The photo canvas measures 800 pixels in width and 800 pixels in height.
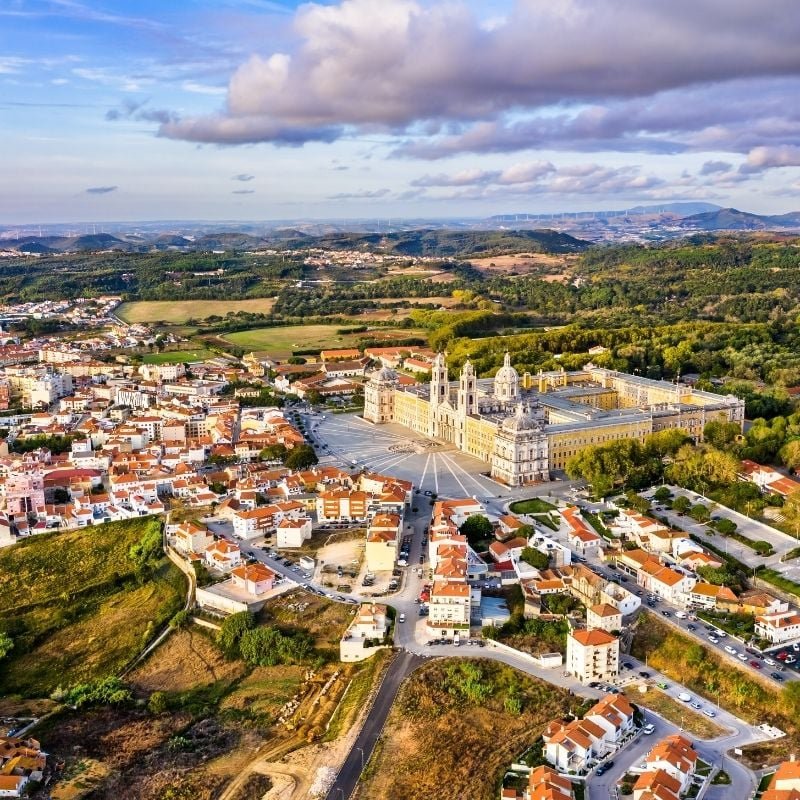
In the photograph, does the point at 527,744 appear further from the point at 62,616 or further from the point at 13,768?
the point at 62,616

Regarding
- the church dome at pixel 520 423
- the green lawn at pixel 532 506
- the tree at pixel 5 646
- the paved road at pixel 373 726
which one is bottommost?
the tree at pixel 5 646

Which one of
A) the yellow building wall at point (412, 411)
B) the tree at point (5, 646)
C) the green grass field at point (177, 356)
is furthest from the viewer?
the green grass field at point (177, 356)

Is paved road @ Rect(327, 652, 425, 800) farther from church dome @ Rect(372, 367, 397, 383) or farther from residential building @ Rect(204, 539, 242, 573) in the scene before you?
church dome @ Rect(372, 367, 397, 383)

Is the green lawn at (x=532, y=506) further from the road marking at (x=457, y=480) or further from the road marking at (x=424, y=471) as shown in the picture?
the road marking at (x=424, y=471)

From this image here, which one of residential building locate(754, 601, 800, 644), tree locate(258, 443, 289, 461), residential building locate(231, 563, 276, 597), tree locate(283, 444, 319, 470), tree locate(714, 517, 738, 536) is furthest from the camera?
tree locate(258, 443, 289, 461)

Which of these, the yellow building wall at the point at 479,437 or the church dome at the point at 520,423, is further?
the yellow building wall at the point at 479,437

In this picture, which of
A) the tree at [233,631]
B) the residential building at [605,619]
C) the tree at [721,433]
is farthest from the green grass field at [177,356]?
the residential building at [605,619]

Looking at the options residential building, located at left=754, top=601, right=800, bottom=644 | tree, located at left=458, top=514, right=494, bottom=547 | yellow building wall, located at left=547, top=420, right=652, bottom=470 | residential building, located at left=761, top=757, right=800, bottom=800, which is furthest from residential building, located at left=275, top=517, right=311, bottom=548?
residential building, located at left=761, top=757, right=800, bottom=800
